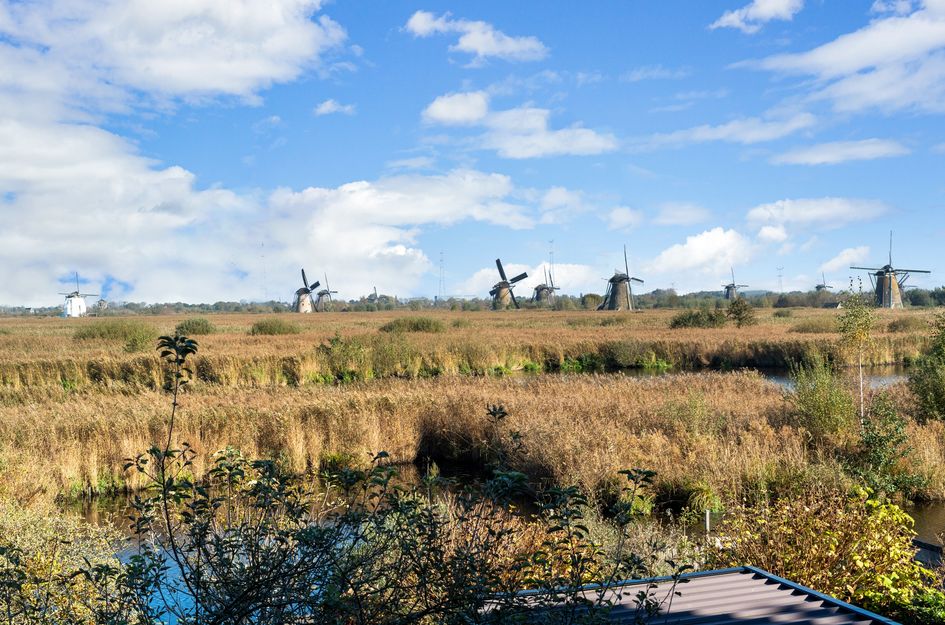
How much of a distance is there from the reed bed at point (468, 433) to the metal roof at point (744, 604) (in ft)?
17.0

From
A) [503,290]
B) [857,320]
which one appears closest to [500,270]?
[503,290]

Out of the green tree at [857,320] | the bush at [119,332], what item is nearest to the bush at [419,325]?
the bush at [119,332]

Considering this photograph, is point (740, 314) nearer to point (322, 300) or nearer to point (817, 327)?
point (817, 327)

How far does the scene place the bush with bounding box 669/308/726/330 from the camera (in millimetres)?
50656

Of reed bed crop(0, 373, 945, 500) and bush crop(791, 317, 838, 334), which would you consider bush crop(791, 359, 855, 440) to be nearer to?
reed bed crop(0, 373, 945, 500)

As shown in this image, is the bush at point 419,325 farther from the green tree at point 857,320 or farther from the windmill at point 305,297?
the windmill at point 305,297

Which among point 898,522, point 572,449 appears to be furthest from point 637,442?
point 898,522

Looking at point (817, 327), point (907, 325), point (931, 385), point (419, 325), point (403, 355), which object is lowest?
point (931, 385)

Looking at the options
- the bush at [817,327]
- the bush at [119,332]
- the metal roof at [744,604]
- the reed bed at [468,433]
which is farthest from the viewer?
the bush at [817,327]

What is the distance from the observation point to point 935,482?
40.0 feet

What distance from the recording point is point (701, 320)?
2020 inches

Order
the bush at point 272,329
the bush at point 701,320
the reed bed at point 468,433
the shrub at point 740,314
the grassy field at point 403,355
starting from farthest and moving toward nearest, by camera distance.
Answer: the bush at point 701,320
the shrub at point 740,314
the bush at point 272,329
the grassy field at point 403,355
the reed bed at point 468,433

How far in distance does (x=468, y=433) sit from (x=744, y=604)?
11951 millimetres

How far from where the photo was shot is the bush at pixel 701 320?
166ft
